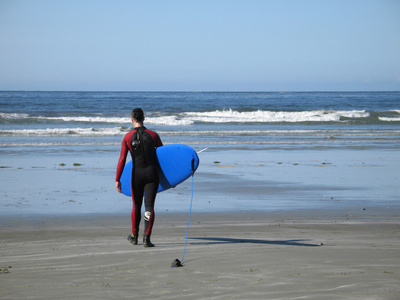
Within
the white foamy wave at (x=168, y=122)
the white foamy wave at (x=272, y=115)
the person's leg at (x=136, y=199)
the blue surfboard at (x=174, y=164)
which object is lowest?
the white foamy wave at (x=168, y=122)

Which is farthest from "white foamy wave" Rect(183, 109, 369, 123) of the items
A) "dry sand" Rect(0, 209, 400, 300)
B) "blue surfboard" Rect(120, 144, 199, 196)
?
"blue surfboard" Rect(120, 144, 199, 196)

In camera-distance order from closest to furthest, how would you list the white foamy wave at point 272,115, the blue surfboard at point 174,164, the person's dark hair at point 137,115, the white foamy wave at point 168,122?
the person's dark hair at point 137,115
the blue surfboard at point 174,164
the white foamy wave at point 168,122
the white foamy wave at point 272,115

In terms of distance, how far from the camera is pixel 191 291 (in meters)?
3.73

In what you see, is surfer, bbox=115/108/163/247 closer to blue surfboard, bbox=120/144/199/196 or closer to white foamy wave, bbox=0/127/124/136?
blue surfboard, bbox=120/144/199/196

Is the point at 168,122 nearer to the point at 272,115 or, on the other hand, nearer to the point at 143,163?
the point at 272,115

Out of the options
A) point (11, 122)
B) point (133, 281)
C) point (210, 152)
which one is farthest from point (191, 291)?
point (11, 122)

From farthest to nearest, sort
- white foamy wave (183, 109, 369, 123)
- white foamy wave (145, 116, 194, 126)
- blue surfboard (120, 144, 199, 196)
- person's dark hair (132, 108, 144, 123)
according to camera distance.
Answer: white foamy wave (183, 109, 369, 123) < white foamy wave (145, 116, 194, 126) < blue surfboard (120, 144, 199, 196) < person's dark hair (132, 108, 144, 123)

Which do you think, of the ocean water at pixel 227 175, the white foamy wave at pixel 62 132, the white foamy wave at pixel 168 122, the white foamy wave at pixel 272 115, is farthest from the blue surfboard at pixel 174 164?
the white foamy wave at pixel 272 115

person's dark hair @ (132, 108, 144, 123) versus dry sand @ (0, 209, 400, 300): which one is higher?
person's dark hair @ (132, 108, 144, 123)

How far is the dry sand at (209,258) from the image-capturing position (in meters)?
3.76

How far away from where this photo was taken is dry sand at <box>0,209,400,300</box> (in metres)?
3.76

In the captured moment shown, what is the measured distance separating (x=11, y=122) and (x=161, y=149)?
25250mm

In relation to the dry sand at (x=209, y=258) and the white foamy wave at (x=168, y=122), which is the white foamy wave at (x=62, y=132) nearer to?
the white foamy wave at (x=168, y=122)

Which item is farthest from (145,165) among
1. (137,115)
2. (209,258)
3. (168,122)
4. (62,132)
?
(168,122)
